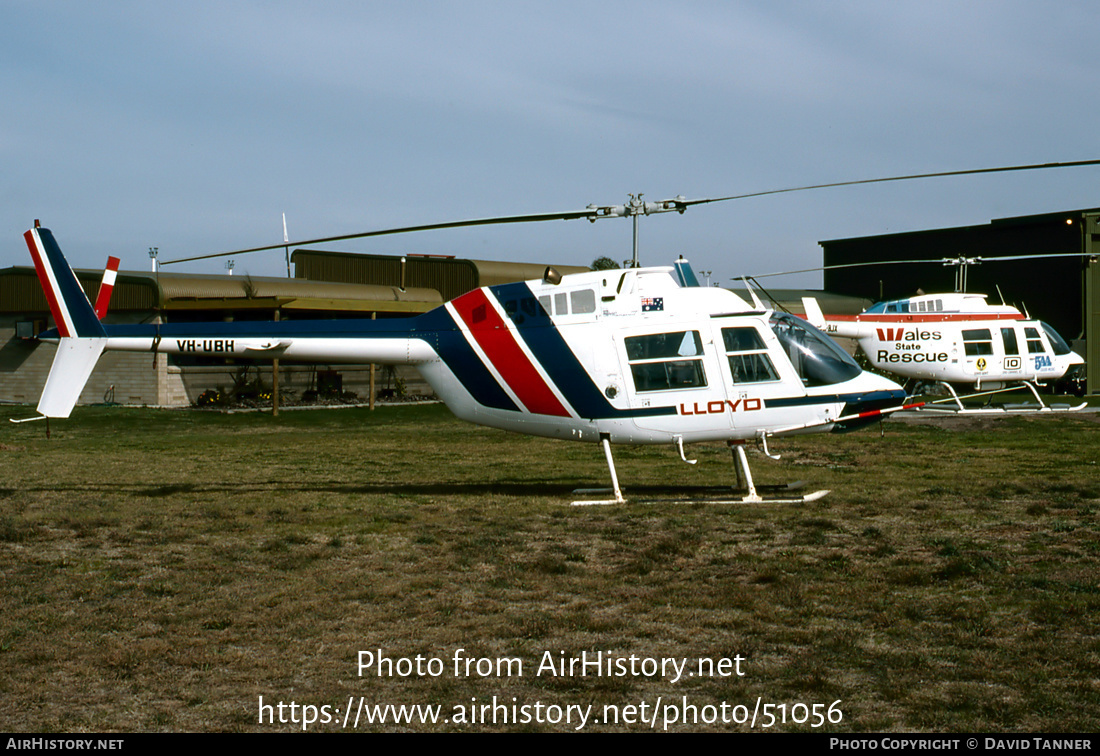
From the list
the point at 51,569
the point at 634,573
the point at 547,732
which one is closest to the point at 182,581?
the point at 51,569

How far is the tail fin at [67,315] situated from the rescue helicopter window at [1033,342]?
23265 mm

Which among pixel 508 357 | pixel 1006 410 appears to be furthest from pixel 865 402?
pixel 1006 410

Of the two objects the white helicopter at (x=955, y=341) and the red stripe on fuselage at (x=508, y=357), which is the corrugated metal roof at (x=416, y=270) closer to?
the white helicopter at (x=955, y=341)

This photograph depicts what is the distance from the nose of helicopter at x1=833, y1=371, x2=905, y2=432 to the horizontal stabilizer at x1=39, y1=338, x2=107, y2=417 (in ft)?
32.5

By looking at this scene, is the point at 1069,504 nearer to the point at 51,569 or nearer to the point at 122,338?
the point at 51,569

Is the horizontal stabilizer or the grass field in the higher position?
the horizontal stabilizer

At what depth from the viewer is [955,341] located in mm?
26016

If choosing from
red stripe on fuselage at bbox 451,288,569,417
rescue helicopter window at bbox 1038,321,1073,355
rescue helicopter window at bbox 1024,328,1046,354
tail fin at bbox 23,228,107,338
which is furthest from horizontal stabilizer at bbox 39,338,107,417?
rescue helicopter window at bbox 1038,321,1073,355

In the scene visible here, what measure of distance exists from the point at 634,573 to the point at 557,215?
489 cm

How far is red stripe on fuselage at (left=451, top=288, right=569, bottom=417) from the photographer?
1302 cm

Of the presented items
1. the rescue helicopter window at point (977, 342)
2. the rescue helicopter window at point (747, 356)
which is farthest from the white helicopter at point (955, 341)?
the rescue helicopter window at point (747, 356)

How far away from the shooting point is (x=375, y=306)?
113 ft

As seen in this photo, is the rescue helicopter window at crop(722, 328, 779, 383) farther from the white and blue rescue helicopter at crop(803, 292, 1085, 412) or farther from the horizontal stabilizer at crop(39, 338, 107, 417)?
the white and blue rescue helicopter at crop(803, 292, 1085, 412)

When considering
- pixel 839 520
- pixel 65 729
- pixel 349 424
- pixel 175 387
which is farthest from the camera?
pixel 175 387
